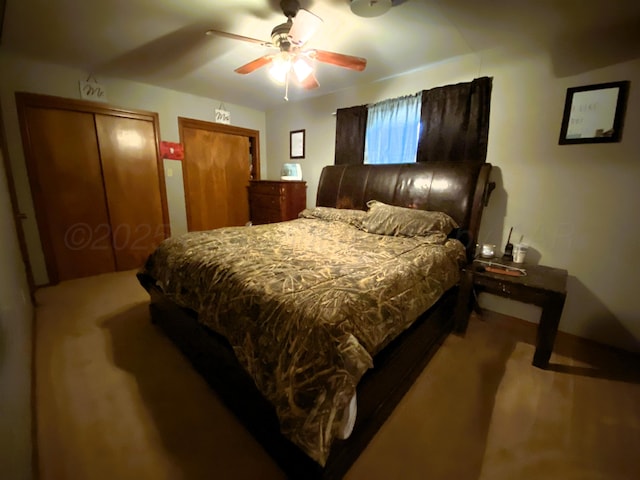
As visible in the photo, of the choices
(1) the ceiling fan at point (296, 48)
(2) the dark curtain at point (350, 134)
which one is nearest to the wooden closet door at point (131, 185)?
(1) the ceiling fan at point (296, 48)

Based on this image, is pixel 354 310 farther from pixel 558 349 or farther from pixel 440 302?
pixel 558 349

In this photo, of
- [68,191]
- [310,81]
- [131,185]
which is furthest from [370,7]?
[68,191]

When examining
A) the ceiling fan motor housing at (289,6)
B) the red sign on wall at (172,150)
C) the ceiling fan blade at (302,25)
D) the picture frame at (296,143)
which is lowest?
the red sign on wall at (172,150)

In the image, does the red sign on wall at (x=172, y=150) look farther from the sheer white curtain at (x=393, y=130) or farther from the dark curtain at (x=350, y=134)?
the sheer white curtain at (x=393, y=130)

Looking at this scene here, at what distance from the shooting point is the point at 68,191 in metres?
2.94

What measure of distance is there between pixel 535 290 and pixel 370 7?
205cm

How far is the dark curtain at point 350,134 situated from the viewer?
3111 millimetres

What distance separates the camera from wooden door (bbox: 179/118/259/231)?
12.3 ft

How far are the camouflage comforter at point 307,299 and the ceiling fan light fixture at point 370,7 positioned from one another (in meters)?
1.47

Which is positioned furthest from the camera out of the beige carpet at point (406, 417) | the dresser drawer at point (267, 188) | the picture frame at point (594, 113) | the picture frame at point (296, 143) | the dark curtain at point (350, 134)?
the picture frame at point (296, 143)

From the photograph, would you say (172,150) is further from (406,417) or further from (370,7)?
(406,417)

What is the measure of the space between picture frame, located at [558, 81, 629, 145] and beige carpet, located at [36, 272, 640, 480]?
1573mm

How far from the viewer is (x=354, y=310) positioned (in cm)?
104

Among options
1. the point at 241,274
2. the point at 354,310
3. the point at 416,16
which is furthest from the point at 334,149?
the point at 354,310
